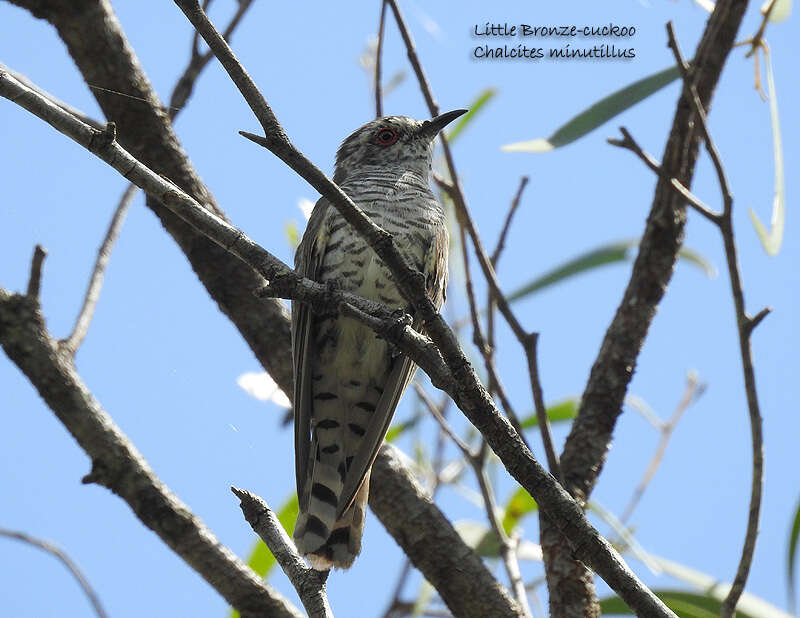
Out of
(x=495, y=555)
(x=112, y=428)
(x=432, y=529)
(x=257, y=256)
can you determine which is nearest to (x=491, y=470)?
(x=495, y=555)

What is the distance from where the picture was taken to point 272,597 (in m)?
3.15

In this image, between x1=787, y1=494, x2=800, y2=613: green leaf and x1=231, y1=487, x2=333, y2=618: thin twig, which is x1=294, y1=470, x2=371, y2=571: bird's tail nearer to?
x1=231, y1=487, x2=333, y2=618: thin twig

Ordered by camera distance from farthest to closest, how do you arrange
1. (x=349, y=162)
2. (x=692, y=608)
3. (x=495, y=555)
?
(x=349, y=162) < (x=495, y=555) < (x=692, y=608)

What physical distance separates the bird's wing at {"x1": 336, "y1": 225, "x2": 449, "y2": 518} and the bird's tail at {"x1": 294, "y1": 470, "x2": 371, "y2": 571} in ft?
0.17

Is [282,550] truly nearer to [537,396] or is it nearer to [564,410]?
[537,396]

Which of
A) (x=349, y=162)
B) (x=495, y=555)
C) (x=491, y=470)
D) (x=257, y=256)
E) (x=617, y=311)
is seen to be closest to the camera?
(x=257, y=256)

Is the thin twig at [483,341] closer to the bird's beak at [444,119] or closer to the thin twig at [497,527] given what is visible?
the thin twig at [497,527]

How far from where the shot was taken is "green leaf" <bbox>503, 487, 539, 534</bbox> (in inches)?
169

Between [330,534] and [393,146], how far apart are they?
216 cm

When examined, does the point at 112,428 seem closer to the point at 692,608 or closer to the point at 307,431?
the point at 307,431

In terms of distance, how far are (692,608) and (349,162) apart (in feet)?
8.77

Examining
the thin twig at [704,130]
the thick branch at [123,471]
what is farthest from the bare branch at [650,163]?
the thick branch at [123,471]

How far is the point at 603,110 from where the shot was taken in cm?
386

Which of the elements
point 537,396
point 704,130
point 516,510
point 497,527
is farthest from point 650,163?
point 516,510
